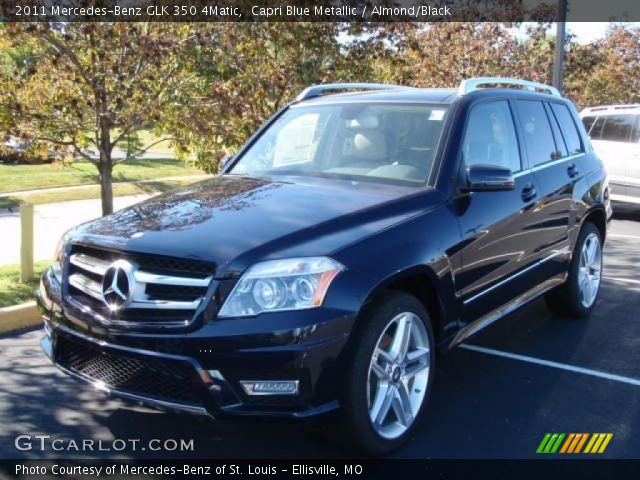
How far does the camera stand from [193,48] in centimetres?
795

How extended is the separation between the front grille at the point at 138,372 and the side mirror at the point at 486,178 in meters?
2.01

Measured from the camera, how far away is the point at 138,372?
3.23 meters

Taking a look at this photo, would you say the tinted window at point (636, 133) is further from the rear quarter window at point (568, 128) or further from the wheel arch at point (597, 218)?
the rear quarter window at point (568, 128)

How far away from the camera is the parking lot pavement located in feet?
12.2

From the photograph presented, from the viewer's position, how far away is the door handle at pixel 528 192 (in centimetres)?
481

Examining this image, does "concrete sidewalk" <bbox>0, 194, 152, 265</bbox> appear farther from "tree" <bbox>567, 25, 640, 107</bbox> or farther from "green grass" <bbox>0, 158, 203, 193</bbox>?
"tree" <bbox>567, 25, 640, 107</bbox>

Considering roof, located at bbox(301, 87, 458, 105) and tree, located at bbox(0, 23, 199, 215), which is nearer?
roof, located at bbox(301, 87, 458, 105)

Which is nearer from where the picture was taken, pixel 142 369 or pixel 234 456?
pixel 142 369

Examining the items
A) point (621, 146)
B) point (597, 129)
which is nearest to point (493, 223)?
point (621, 146)

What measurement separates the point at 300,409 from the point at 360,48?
7.59 m

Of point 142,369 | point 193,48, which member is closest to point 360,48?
point 193,48

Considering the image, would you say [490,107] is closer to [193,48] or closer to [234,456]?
[234,456]

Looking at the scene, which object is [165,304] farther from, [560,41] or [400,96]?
[560,41]

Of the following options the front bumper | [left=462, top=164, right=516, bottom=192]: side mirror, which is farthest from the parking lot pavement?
[left=462, top=164, right=516, bottom=192]: side mirror
